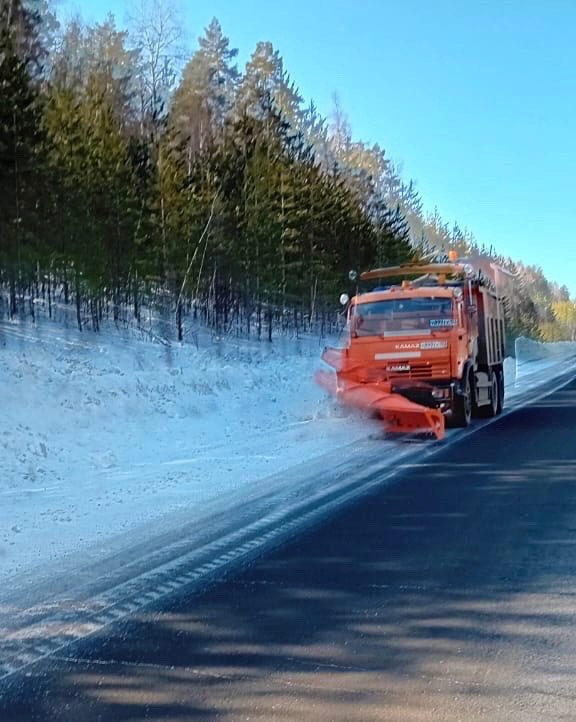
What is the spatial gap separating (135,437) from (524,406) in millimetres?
11081

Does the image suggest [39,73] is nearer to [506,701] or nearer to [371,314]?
[371,314]

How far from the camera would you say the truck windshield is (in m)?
14.6

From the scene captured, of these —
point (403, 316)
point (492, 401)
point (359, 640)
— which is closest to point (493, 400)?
point (492, 401)

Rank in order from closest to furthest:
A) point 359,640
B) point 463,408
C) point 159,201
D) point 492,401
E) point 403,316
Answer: point 359,640, point 463,408, point 403,316, point 492,401, point 159,201

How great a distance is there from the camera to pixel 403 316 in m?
14.8

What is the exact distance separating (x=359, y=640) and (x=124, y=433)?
9104 mm

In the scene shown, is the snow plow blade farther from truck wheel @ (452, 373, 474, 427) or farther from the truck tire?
the truck tire

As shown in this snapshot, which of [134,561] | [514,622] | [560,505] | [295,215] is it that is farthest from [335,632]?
[295,215]

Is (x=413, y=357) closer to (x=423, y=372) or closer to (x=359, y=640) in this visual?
(x=423, y=372)

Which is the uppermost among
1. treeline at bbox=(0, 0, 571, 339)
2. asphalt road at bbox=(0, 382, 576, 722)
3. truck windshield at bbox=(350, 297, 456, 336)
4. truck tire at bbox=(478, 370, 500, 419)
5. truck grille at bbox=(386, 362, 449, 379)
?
treeline at bbox=(0, 0, 571, 339)

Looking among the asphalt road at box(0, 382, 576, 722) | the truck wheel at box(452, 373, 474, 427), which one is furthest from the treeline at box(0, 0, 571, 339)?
the asphalt road at box(0, 382, 576, 722)

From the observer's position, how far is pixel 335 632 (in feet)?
15.1

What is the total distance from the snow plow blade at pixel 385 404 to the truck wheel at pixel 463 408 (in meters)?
0.76

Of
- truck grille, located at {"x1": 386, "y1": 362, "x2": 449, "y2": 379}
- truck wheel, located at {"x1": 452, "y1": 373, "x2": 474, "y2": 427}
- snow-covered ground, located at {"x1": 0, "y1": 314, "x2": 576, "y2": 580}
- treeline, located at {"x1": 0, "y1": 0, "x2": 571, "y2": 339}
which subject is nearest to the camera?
snow-covered ground, located at {"x1": 0, "y1": 314, "x2": 576, "y2": 580}
